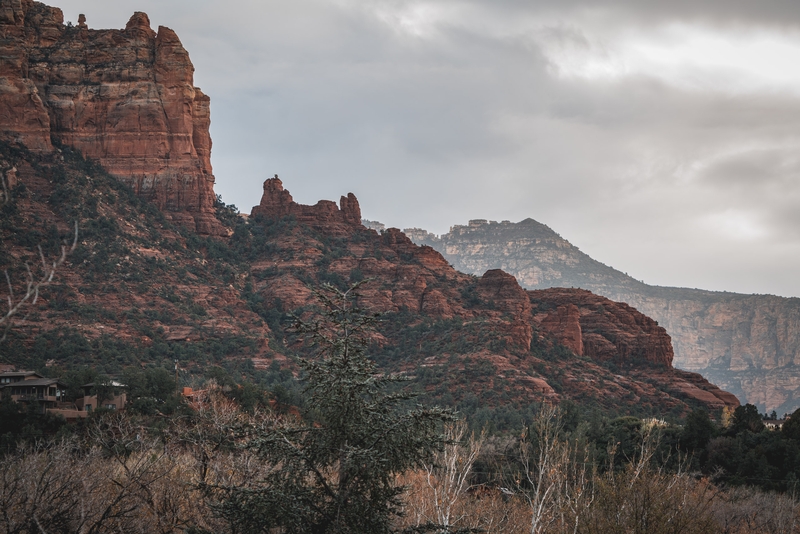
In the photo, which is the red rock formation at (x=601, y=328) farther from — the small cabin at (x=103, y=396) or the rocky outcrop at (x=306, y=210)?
the small cabin at (x=103, y=396)

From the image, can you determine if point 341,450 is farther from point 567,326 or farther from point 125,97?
point 125,97

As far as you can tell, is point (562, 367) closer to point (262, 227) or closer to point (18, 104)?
point (262, 227)

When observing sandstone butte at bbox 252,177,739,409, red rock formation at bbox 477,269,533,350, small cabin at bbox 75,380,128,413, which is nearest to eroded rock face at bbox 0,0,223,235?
sandstone butte at bbox 252,177,739,409

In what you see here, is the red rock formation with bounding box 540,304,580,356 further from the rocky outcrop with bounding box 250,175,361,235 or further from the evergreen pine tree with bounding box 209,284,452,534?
the evergreen pine tree with bounding box 209,284,452,534

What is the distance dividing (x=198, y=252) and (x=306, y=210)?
20.4 m

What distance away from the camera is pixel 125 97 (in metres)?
105

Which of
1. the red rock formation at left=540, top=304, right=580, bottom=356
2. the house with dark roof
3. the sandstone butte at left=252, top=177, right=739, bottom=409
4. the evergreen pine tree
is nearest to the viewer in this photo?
the evergreen pine tree

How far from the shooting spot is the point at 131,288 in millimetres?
82875

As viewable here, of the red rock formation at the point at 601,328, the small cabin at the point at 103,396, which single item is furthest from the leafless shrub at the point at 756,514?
the red rock formation at the point at 601,328

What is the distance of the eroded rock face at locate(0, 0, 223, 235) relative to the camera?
334 feet

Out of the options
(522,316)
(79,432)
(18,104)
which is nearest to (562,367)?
(522,316)

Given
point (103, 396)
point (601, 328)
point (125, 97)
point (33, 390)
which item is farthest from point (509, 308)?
point (33, 390)

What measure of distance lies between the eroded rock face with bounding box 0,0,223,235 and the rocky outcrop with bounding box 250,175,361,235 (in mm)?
9323

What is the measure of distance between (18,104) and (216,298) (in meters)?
31.4
